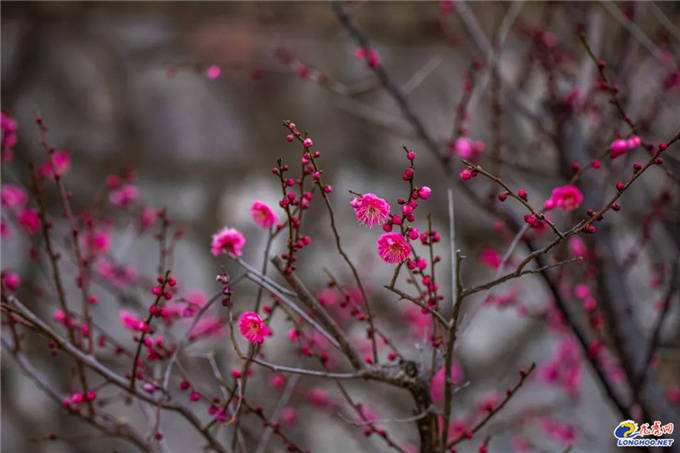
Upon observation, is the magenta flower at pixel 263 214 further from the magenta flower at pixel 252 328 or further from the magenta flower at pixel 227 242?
the magenta flower at pixel 252 328

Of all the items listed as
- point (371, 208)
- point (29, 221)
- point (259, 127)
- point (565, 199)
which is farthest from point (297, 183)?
point (259, 127)

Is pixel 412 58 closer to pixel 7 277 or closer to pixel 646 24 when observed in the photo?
pixel 646 24

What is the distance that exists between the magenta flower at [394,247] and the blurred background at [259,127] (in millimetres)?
1026

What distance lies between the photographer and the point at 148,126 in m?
1.79

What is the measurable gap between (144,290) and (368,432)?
904mm

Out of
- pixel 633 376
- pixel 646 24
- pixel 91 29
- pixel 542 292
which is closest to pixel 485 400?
pixel 542 292

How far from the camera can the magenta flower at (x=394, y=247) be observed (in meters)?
0.68

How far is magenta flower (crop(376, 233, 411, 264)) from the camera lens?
2.24 ft

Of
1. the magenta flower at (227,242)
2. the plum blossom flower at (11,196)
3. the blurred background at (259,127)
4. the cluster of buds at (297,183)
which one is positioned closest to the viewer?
the cluster of buds at (297,183)

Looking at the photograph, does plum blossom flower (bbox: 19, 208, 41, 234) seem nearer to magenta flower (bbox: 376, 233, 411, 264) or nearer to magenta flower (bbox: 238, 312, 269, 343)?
magenta flower (bbox: 238, 312, 269, 343)

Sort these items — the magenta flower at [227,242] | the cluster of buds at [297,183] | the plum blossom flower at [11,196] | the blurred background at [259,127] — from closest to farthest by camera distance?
the cluster of buds at [297,183] < the magenta flower at [227,242] < the plum blossom flower at [11,196] < the blurred background at [259,127]

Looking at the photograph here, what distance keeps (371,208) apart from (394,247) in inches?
1.9

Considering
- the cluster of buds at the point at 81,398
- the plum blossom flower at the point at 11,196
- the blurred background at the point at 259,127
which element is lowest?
the cluster of buds at the point at 81,398

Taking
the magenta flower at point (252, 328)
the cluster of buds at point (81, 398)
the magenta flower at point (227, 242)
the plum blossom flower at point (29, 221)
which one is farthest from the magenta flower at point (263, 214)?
the plum blossom flower at point (29, 221)
